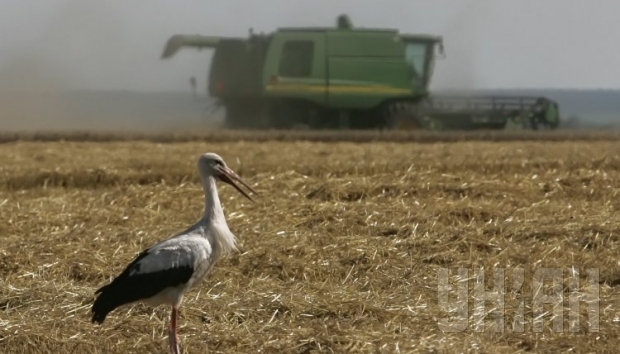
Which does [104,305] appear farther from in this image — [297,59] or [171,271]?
[297,59]

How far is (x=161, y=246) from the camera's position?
7.87 metres

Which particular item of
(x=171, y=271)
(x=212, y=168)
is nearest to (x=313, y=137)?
(x=212, y=168)

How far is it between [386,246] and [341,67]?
65.9ft

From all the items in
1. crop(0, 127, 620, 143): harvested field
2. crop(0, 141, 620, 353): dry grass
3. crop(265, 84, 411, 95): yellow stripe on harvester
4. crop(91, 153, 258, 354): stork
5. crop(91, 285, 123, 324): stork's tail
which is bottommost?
crop(0, 127, 620, 143): harvested field

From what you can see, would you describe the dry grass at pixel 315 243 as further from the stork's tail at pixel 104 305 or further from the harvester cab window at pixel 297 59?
the harvester cab window at pixel 297 59

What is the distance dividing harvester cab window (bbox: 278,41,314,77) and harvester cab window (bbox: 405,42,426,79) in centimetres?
262

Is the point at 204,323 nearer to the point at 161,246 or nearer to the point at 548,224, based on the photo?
the point at 161,246

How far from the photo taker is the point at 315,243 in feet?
34.7

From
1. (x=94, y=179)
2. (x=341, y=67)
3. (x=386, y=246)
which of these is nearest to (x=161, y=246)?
(x=386, y=246)

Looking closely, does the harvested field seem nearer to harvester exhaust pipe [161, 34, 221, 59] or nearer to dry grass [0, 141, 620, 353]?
harvester exhaust pipe [161, 34, 221, 59]

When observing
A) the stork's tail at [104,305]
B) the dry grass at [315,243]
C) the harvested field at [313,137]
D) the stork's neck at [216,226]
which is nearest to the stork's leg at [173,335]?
the dry grass at [315,243]

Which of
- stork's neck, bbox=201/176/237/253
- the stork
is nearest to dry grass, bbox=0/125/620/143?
stork's neck, bbox=201/176/237/253

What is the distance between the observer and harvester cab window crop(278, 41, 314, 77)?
30.1m

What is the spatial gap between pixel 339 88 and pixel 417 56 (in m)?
2.40
